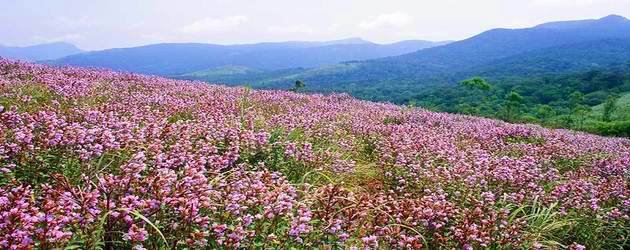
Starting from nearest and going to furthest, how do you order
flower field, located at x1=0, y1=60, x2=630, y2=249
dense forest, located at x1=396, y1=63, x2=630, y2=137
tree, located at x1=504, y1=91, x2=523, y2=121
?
flower field, located at x1=0, y1=60, x2=630, y2=249
tree, located at x1=504, y1=91, x2=523, y2=121
dense forest, located at x1=396, y1=63, x2=630, y2=137

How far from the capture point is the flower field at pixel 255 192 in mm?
3146

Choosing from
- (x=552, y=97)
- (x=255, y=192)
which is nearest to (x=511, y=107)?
(x=552, y=97)

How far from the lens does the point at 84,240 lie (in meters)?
3.00

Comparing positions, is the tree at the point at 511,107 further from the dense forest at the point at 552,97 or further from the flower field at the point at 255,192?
the flower field at the point at 255,192

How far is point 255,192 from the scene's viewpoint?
3906 millimetres

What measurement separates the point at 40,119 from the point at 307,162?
295 centimetres

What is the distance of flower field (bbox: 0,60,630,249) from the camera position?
315 cm

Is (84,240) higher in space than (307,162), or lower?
higher

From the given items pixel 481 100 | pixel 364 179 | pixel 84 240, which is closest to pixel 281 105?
pixel 364 179

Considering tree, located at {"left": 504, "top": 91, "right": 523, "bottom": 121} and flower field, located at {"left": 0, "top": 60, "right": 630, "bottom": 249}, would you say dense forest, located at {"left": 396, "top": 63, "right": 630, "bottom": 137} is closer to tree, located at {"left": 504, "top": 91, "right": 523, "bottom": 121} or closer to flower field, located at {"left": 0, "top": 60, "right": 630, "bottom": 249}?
tree, located at {"left": 504, "top": 91, "right": 523, "bottom": 121}

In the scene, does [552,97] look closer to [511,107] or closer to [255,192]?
[511,107]

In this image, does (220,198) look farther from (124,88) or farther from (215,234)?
(124,88)

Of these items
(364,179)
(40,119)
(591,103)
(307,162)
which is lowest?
(591,103)

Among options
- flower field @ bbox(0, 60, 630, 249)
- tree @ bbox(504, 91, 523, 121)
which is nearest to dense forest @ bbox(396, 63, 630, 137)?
tree @ bbox(504, 91, 523, 121)
